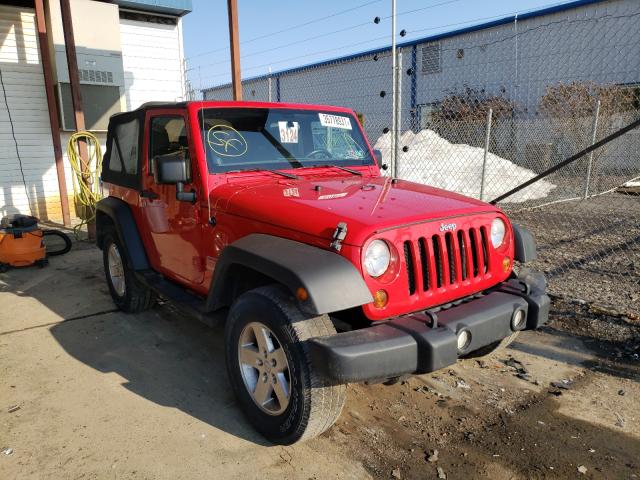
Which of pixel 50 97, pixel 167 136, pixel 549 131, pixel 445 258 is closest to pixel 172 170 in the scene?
pixel 167 136

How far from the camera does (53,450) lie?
2.63 m

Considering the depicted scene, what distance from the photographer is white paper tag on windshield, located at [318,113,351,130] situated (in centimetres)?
393

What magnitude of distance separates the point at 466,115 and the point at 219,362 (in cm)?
1280

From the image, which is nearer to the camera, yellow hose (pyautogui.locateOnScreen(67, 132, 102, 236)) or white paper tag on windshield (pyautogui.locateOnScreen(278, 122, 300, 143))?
white paper tag on windshield (pyautogui.locateOnScreen(278, 122, 300, 143))

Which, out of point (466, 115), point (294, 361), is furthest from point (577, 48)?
point (294, 361)

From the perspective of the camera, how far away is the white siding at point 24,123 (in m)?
8.33

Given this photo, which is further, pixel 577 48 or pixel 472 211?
pixel 577 48

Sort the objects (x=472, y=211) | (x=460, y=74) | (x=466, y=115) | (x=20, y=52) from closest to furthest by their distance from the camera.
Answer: (x=472, y=211)
(x=20, y=52)
(x=466, y=115)
(x=460, y=74)

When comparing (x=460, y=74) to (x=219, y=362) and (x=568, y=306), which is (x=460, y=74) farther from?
(x=219, y=362)

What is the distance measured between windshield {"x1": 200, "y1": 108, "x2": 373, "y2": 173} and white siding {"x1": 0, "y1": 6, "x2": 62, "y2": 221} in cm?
693

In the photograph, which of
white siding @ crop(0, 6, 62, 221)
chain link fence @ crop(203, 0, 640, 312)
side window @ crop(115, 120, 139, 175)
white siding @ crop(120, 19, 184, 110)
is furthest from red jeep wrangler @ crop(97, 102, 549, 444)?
white siding @ crop(120, 19, 184, 110)

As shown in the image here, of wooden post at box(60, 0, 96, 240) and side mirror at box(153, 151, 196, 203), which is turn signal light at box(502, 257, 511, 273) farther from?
wooden post at box(60, 0, 96, 240)

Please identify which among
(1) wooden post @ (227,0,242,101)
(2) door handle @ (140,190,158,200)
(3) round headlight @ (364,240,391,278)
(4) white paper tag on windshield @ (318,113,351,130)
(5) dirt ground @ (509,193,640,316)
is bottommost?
(5) dirt ground @ (509,193,640,316)

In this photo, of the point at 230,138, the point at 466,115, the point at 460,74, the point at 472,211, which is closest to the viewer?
the point at 472,211
